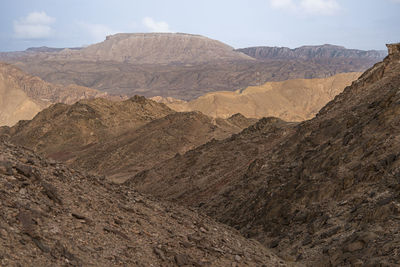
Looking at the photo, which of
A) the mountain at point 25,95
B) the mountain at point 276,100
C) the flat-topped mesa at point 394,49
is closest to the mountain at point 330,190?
the flat-topped mesa at point 394,49

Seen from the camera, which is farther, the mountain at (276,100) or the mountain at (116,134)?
the mountain at (276,100)

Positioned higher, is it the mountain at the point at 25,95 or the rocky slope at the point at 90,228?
the mountain at the point at 25,95

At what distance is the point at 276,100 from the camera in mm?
Answer: 83375

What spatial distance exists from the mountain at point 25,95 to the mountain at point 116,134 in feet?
74.3

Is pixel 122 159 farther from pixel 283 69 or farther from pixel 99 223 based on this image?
pixel 283 69

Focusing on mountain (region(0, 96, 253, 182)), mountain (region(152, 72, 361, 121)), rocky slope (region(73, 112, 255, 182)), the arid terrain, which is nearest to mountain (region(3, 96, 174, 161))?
mountain (region(0, 96, 253, 182))

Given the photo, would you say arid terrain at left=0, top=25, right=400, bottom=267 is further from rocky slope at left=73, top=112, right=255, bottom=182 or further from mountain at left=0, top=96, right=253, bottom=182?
mountain at left=0, top=96, right=253, bottom=182

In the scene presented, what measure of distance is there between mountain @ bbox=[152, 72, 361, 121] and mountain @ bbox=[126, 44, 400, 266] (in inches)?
2213

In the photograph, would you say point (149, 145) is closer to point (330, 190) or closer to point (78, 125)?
point (78, 125)

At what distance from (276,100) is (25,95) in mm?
46770

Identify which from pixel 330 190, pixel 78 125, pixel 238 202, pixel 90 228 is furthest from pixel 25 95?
pixel 90 228

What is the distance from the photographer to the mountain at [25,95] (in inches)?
3063

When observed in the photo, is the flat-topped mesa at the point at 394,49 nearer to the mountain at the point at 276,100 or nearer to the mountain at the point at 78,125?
the mountain at the point at 78,125

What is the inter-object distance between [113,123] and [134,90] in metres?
125
